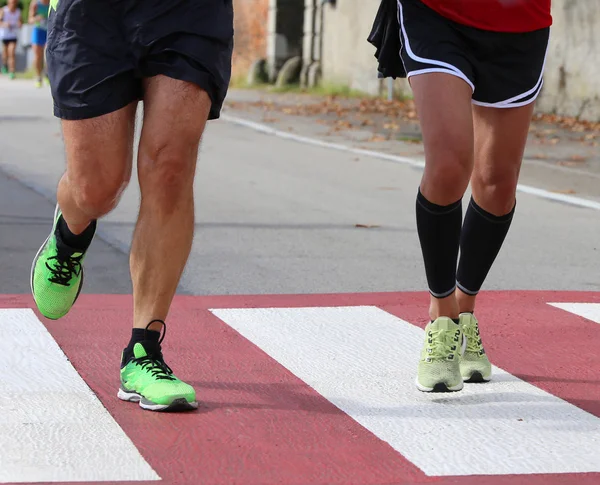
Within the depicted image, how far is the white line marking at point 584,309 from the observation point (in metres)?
5.81

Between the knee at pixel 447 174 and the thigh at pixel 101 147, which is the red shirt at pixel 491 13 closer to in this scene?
the knee at pixel 447 174

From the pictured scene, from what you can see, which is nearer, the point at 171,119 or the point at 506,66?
the point at 171,119

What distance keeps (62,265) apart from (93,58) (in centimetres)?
90

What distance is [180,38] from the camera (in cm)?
410

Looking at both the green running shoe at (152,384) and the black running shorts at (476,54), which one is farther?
the black running shorts at (476,54)

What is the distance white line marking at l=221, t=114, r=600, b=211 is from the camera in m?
10.3

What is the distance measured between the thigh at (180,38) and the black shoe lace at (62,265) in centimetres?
89

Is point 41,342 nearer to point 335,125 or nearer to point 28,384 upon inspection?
point 28,384

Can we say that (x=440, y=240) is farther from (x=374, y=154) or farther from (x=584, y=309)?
(x=374, y=154)

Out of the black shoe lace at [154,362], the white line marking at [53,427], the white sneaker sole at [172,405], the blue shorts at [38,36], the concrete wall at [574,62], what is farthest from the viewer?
the blue shorts at [38,36]

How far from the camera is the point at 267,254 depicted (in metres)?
7.62

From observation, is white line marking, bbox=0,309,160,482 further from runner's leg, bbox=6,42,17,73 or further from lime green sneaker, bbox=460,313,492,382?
runner's leg, bbox=6,42,17,73

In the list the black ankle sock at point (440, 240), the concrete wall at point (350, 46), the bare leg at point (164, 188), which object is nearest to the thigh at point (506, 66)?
the black ankle sock at point (440, 240)

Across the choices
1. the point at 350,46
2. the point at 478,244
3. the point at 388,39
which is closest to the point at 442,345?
the point at 478,244
